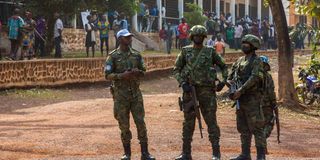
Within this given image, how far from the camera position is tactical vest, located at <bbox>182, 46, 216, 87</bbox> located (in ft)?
26.0

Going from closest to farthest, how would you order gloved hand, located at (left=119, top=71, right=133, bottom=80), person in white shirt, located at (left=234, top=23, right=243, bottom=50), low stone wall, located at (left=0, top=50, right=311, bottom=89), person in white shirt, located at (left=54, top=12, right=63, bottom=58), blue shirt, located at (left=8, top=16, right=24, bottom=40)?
1. gloved hand, located at (left=119, top=71, right=133, bottom=80)
2. low stone wall, located at (left=0, top=50, right=311, bottom=89)
3. blue shirt, located at (left=8, top=16, right=24, bottom=40)
4. person in white shirt, located at (left=54, top=12, right=63, bottom=58)
5. person in white shirt, located at (left=234, top=23, right=243, bottom=50)

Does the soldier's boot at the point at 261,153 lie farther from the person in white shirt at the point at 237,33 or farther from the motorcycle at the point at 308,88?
the person in white shirt at the point at 237,33

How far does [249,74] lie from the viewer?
26.1ft

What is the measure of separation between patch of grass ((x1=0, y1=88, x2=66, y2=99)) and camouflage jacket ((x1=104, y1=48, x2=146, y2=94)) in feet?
29.1

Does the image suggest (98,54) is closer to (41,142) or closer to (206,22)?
(206,22)

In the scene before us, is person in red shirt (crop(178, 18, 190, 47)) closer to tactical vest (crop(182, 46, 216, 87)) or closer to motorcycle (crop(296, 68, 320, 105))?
motorcycle (crop(296, 68, 320, 105))

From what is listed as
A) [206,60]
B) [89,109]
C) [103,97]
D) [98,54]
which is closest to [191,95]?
[206,60]

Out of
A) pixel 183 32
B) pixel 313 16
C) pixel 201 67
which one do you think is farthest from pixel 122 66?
pixel 183 32

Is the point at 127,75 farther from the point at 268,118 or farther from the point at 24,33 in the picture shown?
the point at 24,33

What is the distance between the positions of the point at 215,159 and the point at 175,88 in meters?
13.2

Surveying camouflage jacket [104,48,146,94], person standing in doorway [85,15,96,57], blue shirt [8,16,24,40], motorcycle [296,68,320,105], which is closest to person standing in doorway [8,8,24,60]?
blue shirt [8,16,24,40]

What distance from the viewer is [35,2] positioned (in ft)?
69.6

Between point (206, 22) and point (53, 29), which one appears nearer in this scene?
point (53, 29)

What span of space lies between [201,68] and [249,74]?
59 centimetres
